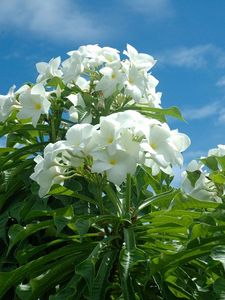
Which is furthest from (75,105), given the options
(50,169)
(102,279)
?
(102,279)

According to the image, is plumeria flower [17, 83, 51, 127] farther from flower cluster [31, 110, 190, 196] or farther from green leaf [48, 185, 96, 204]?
flower cluster [31, 110, 190, 196]

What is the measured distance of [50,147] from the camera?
259cm

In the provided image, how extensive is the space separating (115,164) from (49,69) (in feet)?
3.97

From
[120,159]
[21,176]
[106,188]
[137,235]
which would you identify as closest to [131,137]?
[120,159]

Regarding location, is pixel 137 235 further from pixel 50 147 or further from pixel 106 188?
pixel 50 147

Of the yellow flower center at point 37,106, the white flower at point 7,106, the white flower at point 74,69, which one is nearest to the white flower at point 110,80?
the white flower at point 74,69

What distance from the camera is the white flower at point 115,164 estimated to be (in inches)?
95.5

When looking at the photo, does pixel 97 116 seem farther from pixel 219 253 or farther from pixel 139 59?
Result: pixel 219 253

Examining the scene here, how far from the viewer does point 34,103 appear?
10.4 feet

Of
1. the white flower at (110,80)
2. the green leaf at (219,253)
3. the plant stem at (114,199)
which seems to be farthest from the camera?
the white flower at (110,80)

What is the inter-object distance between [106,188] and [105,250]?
0.83 ft

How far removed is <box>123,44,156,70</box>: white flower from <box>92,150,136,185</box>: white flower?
3.26 ft

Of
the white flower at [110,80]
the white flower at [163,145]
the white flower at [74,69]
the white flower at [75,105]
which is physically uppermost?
the white flower at [74,69]

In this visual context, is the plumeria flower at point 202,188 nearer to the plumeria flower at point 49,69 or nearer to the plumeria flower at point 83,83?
the plumeria flower at point 83,83
